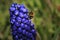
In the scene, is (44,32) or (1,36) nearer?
(44,32)

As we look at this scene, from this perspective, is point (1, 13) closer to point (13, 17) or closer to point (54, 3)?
point (54, 3)

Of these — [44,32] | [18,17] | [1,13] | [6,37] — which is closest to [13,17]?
[18,17]

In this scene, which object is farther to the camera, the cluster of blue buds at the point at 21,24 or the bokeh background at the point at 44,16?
the bokeh background at the point at 44,16

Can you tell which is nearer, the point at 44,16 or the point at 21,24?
the point at 21,24

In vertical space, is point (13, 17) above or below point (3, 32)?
above

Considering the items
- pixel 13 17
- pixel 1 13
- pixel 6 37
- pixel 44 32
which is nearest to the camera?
pixel 13 17

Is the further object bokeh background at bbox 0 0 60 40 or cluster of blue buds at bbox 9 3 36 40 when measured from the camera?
bokeh background at bbox 0 0 60 40

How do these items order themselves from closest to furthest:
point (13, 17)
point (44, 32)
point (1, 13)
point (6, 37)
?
point (13, 17) < point (44, 32) < point (6, 37) < point (1, 13)

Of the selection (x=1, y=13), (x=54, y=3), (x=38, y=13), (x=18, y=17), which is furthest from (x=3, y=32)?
(x=18, y=17)
